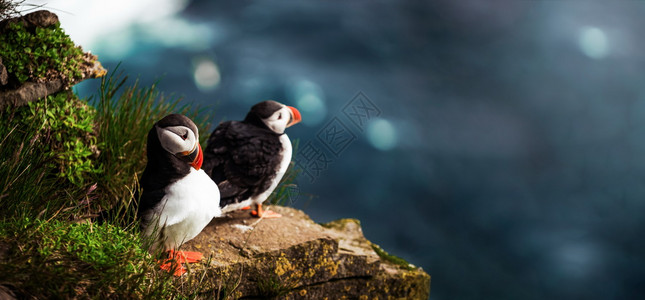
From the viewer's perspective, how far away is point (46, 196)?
4.19 meters

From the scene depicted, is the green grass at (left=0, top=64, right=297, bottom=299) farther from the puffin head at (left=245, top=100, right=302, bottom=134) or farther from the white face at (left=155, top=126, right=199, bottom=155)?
the puffin head at (left=245, top=100, right=302, bottom=134)

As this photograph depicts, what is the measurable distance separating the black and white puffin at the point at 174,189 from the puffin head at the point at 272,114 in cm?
117

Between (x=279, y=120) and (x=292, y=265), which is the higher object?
(x=279, y=120)

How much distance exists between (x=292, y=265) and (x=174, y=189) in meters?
1.42

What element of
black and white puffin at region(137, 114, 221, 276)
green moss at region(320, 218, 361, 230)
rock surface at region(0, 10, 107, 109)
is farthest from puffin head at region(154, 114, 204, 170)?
green moss at region(320, 218, 361, 230)

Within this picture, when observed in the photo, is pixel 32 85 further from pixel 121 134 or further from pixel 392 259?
pixel 392 259

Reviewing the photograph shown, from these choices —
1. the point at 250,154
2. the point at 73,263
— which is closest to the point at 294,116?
the point at 250,154

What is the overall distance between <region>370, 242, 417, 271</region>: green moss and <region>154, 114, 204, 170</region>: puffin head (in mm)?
2859

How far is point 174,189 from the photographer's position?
3734 millimetres

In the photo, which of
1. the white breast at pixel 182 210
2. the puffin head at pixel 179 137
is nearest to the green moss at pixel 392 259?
the white breast at pixel 182 210

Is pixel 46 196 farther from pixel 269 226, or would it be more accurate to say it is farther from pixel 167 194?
pixel 269 226

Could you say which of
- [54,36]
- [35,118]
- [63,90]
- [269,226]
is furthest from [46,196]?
[269,226]

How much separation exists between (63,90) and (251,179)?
188 centimetres

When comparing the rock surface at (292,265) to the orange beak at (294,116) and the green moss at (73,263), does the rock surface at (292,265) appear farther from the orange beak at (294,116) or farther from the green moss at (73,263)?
the orange beak at (294,116)
